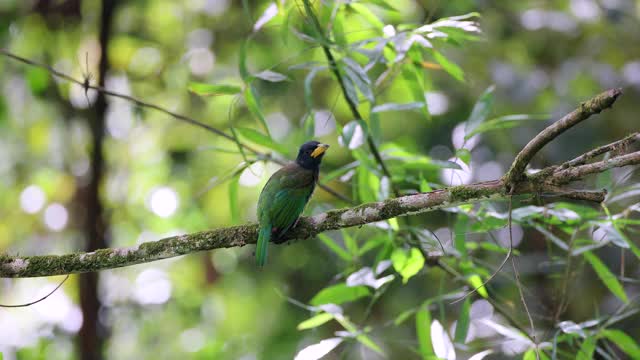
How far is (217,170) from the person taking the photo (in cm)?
690

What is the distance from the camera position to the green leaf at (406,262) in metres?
3.55

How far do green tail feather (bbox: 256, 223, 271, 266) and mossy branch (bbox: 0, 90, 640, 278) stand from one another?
0.03 meters

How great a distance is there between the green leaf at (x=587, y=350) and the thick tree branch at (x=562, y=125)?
115 cm

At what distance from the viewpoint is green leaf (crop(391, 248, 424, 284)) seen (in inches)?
140

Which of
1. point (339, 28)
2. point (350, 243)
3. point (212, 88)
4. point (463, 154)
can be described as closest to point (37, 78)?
point (212, 88)

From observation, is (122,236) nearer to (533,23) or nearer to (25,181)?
(25,181)

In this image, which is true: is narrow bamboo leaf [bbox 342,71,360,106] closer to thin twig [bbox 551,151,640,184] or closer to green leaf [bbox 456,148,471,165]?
green leaf [bbox 456,148,471,165]

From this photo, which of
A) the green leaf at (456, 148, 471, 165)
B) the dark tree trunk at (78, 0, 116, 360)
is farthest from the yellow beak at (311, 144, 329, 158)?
the dark tree trunk at (78, 0, 116, 360)

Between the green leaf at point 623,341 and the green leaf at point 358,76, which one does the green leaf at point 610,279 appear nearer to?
the green leaf at point 623,341

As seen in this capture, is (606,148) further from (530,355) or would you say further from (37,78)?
(37,78)

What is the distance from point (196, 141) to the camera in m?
6.84

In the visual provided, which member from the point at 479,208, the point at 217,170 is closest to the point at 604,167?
the point at 479,208

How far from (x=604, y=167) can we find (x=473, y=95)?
13.5 feet

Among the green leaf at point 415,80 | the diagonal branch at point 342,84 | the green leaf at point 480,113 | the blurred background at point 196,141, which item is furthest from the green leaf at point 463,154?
the blurred background at point 196,141
